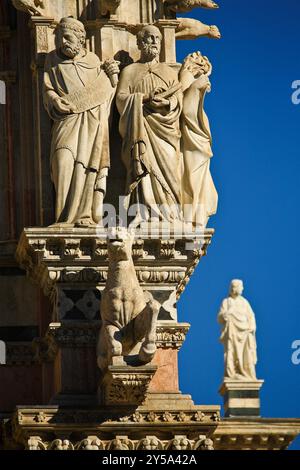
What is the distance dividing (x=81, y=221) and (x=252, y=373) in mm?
16691

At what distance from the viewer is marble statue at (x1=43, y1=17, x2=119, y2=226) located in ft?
125

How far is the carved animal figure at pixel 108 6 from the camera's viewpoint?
39.0m

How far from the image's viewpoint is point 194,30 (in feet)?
132

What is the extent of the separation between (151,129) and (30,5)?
91.3 inches

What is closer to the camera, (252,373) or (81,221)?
(81,221)

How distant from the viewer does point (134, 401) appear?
122 ft

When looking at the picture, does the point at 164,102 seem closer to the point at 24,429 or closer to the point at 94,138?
the point at 94,138

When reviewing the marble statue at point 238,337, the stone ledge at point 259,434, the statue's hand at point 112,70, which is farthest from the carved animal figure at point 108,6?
the marble statue at point 238,337

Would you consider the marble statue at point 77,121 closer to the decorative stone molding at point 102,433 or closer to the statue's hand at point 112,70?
the statue's hand at point 112,70

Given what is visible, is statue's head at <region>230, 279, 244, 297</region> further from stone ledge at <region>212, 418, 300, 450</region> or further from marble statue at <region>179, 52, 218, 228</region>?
marble statue at <region>179, 52, 218, 228</region>

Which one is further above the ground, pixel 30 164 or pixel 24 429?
pixel 30 164

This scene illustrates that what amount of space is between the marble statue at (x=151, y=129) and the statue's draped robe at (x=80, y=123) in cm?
27
